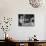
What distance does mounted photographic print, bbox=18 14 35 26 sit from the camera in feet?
15.0

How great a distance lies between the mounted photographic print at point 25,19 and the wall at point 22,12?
107mm

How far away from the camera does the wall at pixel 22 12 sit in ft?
14.9

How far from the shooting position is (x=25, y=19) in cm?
462

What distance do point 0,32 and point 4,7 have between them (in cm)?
91

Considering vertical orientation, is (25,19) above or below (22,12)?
below

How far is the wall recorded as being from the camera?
453 cm

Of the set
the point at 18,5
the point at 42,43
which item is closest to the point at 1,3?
the point at 18,5

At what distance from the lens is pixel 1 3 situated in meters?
4.61

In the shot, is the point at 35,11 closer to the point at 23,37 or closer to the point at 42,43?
the point at 23,37

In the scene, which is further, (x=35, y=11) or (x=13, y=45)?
(x=35, y=11)

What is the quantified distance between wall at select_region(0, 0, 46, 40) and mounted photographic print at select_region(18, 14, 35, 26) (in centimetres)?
11

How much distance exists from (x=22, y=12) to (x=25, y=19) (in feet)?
0.90

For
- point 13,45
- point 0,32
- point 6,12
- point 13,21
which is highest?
point 6,12

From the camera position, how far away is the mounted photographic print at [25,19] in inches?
180
